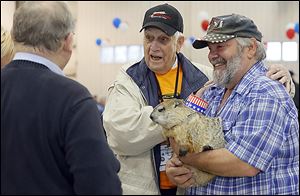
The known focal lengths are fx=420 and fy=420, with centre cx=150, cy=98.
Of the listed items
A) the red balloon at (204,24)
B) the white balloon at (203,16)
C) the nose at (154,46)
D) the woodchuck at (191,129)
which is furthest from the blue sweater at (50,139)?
the white balloon at (203,16)

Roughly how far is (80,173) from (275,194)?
72 centimetres

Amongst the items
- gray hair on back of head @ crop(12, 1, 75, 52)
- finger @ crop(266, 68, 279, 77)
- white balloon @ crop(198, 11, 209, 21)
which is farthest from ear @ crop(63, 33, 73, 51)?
white balloon @ crop(198, 11, 209, 21)

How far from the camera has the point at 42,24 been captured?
127 centimetres

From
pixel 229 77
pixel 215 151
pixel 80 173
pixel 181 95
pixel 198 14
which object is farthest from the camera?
pixel 198 14

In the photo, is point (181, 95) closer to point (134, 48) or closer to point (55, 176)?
point (55, 176)

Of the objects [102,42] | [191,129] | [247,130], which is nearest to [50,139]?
[191,129]

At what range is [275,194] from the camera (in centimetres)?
151

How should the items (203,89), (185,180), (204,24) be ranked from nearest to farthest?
(185,180) → (203,89) → (204,24)

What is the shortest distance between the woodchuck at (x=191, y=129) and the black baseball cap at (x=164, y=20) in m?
0.56

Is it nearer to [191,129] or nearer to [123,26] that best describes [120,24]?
[123,26]

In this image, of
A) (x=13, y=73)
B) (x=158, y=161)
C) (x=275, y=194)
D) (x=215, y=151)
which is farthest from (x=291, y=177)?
(x=13, y=73)

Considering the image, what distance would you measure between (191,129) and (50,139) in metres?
0.52

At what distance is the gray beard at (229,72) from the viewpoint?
165 cm

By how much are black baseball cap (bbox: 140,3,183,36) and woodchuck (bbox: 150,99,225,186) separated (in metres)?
0.56
